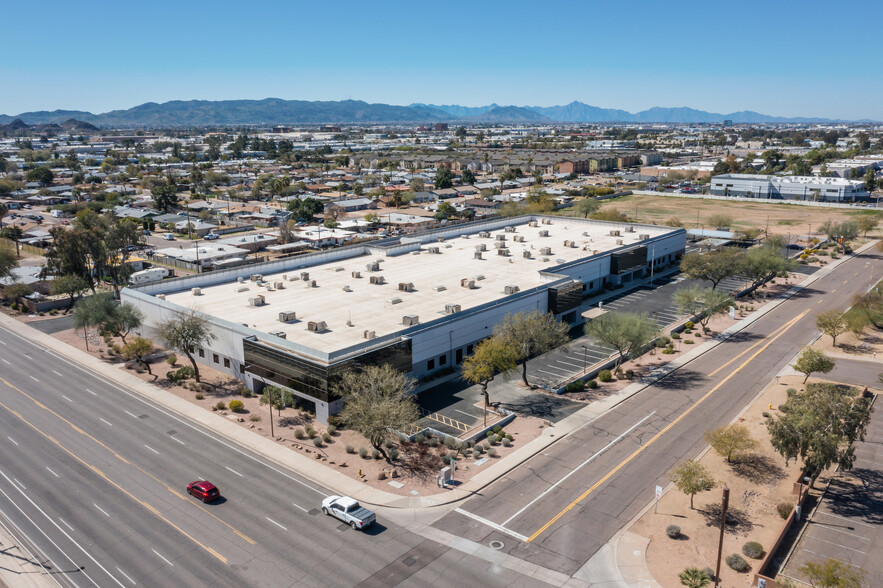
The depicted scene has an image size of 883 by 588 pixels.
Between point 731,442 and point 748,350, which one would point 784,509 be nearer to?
point 731,442

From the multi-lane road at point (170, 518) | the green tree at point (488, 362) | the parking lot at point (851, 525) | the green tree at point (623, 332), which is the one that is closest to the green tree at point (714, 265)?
the green tree at point (623, 332)

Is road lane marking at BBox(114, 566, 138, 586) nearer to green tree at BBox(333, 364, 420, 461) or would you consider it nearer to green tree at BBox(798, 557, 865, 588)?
green tree at BBox(333, 364, 420, 461)

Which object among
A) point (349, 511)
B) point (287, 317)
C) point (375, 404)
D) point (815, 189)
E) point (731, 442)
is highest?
point (815, 189)

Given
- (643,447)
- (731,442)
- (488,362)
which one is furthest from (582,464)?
(488,362)

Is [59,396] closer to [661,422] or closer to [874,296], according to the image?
[661,422]

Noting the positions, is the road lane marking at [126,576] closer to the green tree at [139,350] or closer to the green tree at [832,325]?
the green tree at [139,350]
